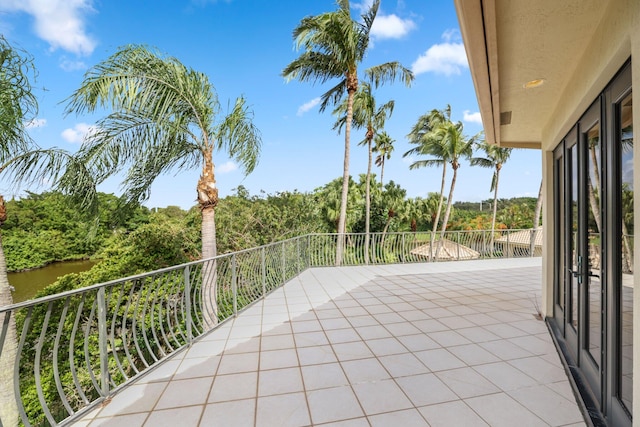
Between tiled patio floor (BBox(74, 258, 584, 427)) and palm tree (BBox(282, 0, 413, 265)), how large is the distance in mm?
4585

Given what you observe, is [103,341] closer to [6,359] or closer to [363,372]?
[363,372]

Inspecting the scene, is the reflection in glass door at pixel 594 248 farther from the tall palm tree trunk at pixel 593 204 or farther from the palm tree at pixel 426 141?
the palm tree at pixel 426 141

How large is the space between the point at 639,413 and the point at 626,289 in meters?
0.59

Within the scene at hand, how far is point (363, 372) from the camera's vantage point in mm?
2525

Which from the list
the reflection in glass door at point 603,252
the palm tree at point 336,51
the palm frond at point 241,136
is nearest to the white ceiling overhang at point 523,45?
the reflection in glass door at point 603,252

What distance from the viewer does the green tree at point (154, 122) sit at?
4395 mm

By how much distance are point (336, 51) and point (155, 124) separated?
5.50m

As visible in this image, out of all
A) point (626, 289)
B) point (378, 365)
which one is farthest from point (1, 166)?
point (626, 289)

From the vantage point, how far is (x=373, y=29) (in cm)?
849

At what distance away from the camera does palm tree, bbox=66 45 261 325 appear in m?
4.38

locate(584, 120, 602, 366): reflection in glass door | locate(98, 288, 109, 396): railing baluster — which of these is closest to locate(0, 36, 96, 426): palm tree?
locate(98, 288, 109, 396): railing baluster

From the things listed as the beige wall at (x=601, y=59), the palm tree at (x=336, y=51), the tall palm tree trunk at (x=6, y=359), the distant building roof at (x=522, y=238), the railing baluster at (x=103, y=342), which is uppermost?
the palm tree at (x=336, y=51)

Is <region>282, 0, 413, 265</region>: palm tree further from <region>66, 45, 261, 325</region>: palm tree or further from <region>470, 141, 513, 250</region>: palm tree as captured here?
<region>470, 141, 513, 250</region>: palm tree

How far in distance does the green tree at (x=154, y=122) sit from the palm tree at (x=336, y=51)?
3.65 meters
